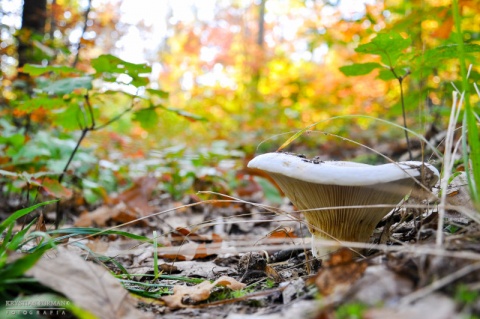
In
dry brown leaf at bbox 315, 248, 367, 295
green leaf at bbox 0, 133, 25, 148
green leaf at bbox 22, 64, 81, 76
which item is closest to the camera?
dry brown leaf at bbox 315, 248, 367, 295

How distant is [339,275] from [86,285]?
74 centimetres

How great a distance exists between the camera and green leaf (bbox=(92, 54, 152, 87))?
2150 mm

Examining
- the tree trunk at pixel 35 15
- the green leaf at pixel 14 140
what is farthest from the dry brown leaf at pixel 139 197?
the tree trunk at pixel 35 15

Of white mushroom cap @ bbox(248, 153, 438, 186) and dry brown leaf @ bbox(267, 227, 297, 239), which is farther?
dry brown leaf @ bbox(267, 227, 297, 239)

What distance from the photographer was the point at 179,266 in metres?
1.88

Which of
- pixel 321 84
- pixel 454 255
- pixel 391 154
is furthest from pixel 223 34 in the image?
pixel 454 255

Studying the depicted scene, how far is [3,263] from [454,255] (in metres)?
1.26

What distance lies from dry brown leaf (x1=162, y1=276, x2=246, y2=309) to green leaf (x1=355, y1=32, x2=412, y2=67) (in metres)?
1.29

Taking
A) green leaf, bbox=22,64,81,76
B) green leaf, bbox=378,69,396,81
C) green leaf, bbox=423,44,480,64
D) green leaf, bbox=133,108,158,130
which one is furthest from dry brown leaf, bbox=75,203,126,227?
green leaf, bbox=423,44,480,64

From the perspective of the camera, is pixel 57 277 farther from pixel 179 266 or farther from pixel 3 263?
pixel 179 266

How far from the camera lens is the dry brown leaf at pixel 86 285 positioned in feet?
3.29

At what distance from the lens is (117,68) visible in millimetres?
2211

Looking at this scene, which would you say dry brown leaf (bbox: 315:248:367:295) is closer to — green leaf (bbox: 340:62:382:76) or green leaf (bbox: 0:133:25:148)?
green leaf (bbox: 340:62:382:76)

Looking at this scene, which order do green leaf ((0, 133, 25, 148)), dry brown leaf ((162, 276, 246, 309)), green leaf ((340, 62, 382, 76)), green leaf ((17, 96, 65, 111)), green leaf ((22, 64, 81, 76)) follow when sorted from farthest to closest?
green leaf ((0, 133, 25, 148)) → green leaf ((17, 96, 65, 111)) → green leaf ((22, 64, 81, 76)) → green leaf ((340, 62, 382, 76)) → dry brown leaf ((162, 276, 246, 309))
